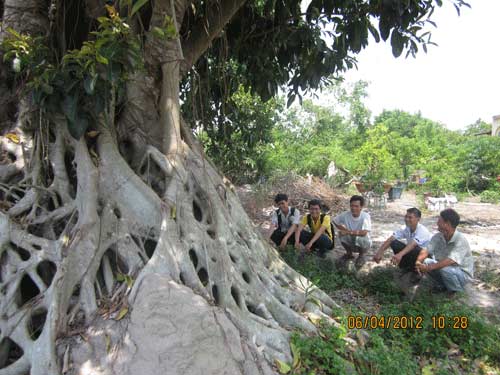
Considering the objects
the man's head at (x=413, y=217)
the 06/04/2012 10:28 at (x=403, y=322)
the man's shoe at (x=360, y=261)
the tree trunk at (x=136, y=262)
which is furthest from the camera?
the man's shoe at (x=360, y=261)

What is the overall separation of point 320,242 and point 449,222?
172cm

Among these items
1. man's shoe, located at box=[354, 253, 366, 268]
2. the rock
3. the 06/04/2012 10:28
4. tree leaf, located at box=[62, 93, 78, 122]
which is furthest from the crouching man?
tree leaf, located at box=[62, 93, 78, 122]

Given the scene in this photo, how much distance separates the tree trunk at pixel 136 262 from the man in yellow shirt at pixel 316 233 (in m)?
1.43

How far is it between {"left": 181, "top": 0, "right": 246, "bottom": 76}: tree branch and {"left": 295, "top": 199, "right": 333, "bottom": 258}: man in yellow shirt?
247cm

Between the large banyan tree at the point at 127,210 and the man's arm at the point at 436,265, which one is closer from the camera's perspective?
the large banyan tree at the point at 127,210

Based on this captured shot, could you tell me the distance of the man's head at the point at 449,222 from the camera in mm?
3977

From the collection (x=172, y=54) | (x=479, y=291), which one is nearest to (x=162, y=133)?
(x=172, y=54)

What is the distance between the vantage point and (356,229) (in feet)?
17.1

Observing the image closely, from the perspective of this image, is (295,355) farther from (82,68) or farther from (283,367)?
(82,68)

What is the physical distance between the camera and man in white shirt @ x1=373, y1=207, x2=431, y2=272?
4.45 m

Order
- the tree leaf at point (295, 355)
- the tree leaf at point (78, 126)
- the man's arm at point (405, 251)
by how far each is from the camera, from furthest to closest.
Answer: the man's arm at point (405, 251), the tree leaf at point (78, 126), the tree leaf at point (295, 355)

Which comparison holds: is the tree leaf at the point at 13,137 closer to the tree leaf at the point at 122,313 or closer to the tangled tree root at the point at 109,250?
the tangled tree root at the point at 109,250

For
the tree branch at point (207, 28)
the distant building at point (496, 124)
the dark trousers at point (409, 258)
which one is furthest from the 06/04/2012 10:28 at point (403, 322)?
the distant building at point (496, 124)

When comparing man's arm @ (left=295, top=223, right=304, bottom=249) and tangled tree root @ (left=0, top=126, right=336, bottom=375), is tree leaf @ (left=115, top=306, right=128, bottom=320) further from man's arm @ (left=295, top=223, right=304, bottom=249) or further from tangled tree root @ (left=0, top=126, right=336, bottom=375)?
man's arm @ (left=295, top=223, right=304, bottom=249)
